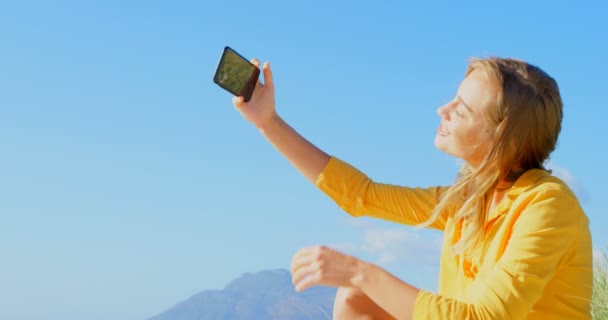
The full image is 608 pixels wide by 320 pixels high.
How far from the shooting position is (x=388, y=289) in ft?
8.68

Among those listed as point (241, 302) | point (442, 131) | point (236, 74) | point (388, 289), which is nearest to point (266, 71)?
point (236, 74)

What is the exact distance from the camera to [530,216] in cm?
282

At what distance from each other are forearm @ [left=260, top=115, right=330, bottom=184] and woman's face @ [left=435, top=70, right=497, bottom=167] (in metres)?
0.77

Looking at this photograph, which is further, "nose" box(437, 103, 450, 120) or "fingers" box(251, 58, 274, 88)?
"fingers" box(251, 58, 274, 88)

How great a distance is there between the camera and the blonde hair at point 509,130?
3.00 m

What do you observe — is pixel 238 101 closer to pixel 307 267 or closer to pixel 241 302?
pixel 307 267

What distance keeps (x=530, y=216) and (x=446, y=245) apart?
24.0 inches

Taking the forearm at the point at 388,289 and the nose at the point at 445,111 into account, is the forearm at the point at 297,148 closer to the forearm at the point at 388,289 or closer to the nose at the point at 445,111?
the nose at the point at 445,111

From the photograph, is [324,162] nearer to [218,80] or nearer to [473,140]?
[218,80]

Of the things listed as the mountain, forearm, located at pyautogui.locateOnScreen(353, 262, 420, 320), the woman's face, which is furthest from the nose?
the mountain

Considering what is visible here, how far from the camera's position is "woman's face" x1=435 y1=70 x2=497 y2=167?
3.05 metres

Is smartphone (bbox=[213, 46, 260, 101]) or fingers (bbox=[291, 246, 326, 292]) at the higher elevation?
smartphone (bbox=[213, 46, 260, 101])

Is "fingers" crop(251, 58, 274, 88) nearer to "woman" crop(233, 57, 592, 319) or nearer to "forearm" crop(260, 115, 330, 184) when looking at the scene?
"forearm" crop(260, 115, 330, 184)

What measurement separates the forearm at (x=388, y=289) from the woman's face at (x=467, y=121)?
0.70m
